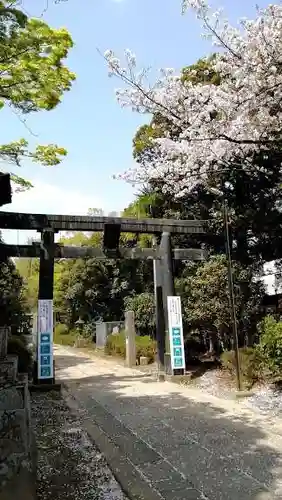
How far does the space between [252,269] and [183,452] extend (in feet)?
28.7

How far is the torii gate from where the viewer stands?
431 inches

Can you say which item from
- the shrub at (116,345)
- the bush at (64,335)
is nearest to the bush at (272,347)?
the shrub at (116,345)

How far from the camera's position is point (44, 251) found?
11.2m

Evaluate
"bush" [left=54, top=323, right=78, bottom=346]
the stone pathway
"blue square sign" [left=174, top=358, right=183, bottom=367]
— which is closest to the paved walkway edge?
the stone pathway

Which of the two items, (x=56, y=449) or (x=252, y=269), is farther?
(x=252, y=269)

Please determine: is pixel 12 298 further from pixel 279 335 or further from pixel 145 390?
pixel 279 335

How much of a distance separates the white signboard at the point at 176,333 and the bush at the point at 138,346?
15.7 feet

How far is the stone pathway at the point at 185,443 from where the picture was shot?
4129mm

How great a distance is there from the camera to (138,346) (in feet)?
54.0

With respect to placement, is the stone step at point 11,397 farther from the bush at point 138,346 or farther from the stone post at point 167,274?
the bush at point 138,346

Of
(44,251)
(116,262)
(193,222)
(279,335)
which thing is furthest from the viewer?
(116,262)

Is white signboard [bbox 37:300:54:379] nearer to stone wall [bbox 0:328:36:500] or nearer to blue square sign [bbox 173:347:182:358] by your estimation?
blue square sign [bbox 173:347:182:358]

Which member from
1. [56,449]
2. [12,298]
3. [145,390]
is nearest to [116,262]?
[12,298]

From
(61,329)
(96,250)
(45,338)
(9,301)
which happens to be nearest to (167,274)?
(96,250)
